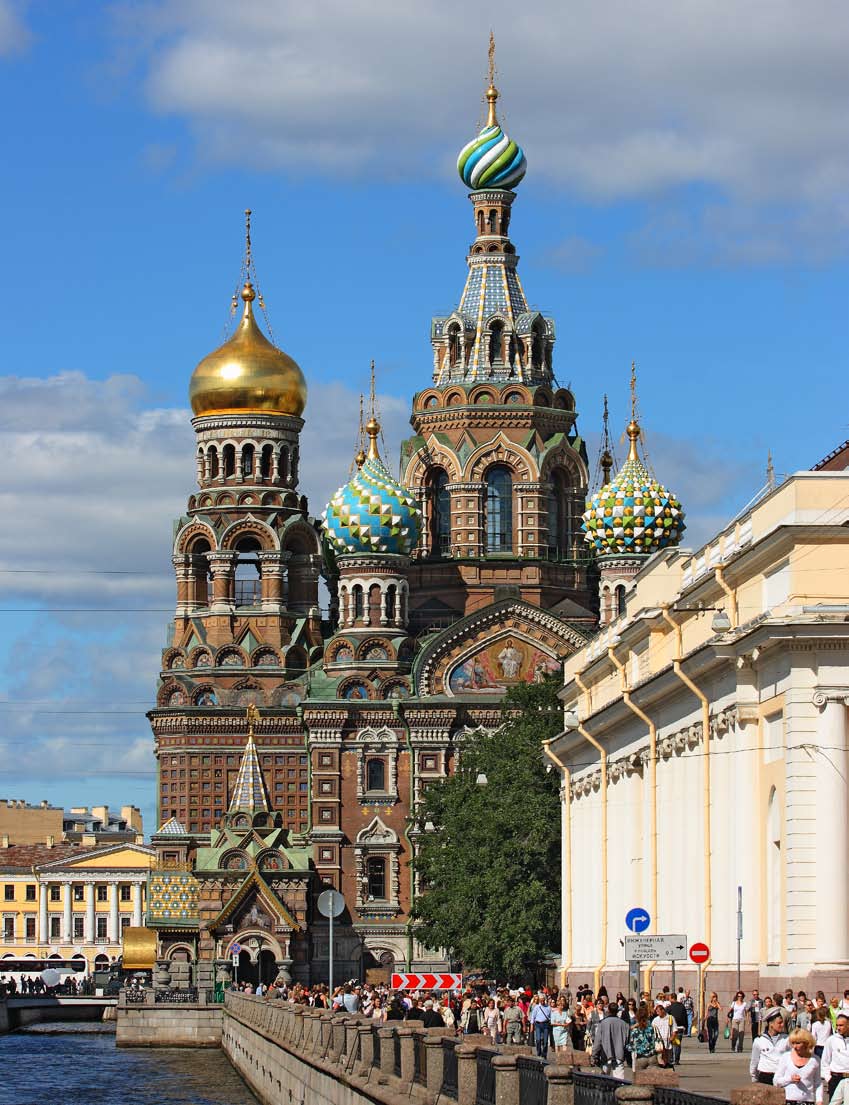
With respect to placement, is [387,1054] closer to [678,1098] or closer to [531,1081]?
[531,1081]

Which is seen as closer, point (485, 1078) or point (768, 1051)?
point (768, 1051)

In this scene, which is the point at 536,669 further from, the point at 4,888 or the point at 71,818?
the point at 71,818

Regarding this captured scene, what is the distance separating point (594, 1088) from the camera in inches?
610

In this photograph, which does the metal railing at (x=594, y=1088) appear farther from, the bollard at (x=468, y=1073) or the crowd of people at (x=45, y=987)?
the crowd of people at (x=45, y=987)

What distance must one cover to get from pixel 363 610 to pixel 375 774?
4.63m

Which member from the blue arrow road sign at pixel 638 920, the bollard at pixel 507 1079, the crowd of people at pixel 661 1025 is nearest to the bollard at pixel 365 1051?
the crowd of people at pixel 661 1025

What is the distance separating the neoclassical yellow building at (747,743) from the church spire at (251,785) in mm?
33739

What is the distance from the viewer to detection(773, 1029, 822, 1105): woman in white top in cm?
1571

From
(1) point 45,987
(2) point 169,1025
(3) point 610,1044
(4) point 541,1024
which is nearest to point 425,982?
(4) point 541,1024

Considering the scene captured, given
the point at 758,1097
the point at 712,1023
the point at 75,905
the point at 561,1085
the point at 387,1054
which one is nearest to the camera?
the point at 758,1097

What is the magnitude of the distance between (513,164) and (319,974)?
25815 millimetres

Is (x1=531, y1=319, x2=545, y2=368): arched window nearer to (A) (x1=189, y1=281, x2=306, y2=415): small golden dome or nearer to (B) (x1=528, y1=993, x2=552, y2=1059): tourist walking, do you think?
(A) (x1=189, y1=281, x2=306, y2=415): small golden dome

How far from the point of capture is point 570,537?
3216 inches

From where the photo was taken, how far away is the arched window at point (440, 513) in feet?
269
